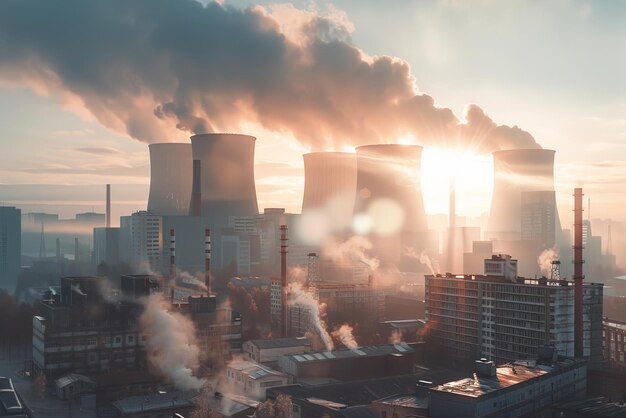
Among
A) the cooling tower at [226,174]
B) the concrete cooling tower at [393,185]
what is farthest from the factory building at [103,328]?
the concrete cooling tower at [393,185]

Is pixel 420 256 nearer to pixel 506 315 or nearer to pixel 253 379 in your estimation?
pixel 506 315

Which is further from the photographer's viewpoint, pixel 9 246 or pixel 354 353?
pixel 9 246

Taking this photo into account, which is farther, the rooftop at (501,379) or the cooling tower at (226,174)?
the cooling tower at (226,174)

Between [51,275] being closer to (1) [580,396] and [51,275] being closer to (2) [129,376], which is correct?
(2) [129,376]

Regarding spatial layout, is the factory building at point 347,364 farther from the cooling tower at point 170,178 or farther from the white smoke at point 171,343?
the cooling tower at point 170,178

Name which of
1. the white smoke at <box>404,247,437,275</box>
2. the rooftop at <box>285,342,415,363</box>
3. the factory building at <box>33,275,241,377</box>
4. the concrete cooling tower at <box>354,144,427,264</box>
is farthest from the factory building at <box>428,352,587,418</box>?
the white smoke at <box>404,247,437,275</box>

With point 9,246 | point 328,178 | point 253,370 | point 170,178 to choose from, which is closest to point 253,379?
point 253,370

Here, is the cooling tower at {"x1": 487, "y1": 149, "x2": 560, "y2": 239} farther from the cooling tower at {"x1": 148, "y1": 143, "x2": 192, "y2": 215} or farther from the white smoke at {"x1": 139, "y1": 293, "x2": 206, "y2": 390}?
the white smoke at {"x1": 139, "y1": 293, "x2": 206, "y2": 390}
